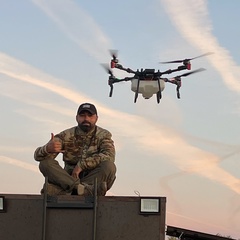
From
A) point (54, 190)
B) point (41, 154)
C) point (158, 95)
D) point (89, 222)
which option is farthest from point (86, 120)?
point (158, 95)

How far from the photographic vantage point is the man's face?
707 centimetres

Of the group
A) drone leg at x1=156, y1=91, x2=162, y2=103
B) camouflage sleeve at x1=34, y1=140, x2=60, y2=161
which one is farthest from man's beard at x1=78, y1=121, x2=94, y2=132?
drone leg at x1=156, y1=91, x2=162, y2=103

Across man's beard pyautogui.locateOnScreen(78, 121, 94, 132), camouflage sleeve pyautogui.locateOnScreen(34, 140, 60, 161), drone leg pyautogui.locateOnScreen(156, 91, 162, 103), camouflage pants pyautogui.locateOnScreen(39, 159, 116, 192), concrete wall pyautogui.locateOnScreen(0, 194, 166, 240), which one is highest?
drone leg pyautogui.locateOnScreen(156, 91, 162, 103)

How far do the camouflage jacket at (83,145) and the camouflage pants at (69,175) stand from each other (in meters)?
0.19

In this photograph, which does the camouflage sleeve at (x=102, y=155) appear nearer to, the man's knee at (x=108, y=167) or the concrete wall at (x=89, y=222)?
the man's knee at (x=108, y=167)

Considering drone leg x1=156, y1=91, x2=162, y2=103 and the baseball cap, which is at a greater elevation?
drone leg x1=156, y1=91, x2=162, y2=103

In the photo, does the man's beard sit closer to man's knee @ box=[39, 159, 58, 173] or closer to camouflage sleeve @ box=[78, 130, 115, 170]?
camouflage sleeve @ box=[78, 130, 115, 170]

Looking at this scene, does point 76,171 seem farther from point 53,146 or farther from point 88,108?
point 88,108

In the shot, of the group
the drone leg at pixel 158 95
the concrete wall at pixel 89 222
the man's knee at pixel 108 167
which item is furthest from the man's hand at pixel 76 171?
the drone leg at pixel 158 95

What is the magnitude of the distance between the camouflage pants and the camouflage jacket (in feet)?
0.62

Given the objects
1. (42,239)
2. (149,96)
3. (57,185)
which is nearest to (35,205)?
(42,239)

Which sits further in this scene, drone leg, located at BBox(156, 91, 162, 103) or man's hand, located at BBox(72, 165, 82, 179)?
drone leg, located at BBox(156, 91, 162, 103)

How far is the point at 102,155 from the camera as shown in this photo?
22.8 feet

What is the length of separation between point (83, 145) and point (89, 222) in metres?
1.48
